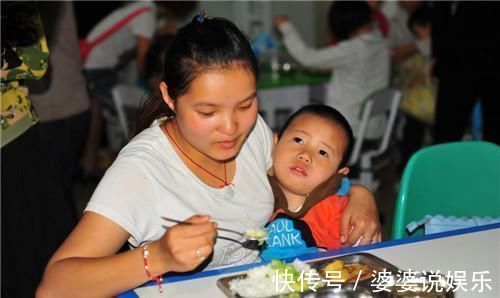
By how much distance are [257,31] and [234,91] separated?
4915 millimetres

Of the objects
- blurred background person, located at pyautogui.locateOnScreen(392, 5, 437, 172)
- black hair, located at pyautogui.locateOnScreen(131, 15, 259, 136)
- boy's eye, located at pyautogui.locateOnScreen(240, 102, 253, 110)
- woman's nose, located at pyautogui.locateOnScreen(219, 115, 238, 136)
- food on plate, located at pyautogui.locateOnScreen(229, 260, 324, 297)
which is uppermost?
black hair, located at pyautogui.locateOnScreen(131, 15, 259, 136)

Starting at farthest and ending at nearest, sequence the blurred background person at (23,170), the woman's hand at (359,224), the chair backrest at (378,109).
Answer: the chair backrest at (378,109) < the blurred background person at (23,170) < the woman's hand at (359,224)

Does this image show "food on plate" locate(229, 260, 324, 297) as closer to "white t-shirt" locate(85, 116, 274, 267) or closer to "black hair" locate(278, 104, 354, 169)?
"white t-shirt" locate(85, 116, 274, 267)

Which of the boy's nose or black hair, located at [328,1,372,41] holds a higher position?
black hair, located at [328,1,372,41]

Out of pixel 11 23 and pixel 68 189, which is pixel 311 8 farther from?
pixel 11 23

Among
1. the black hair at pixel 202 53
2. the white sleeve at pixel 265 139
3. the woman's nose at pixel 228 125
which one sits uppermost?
the black hair at pixel 202 53

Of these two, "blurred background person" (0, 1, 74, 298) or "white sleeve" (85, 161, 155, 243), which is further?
"blurred background person" (0, 1, 74, 298)

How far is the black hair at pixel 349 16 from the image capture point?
162 inches

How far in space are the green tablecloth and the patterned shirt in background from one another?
2.11 metres

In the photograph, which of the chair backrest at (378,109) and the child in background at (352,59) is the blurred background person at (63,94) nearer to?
the chair backrest at (378,109)

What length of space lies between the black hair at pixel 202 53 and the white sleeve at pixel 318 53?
2.68 meters

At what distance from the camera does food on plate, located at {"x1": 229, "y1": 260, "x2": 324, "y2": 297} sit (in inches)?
52.4

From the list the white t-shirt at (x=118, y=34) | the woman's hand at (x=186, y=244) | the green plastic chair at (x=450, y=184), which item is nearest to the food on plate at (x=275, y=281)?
the woman's hand at (x=186, y=244)

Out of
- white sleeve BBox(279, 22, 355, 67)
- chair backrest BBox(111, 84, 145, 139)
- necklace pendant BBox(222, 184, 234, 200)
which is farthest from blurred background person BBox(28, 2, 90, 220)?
white sleeve BBox(279, 22, 355, 67)
